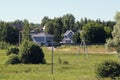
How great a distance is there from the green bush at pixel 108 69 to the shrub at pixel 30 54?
2213 centimetres

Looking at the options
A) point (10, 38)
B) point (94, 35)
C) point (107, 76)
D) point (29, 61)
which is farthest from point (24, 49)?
point (10, 38)

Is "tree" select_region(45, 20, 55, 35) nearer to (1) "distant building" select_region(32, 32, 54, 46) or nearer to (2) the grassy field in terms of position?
(1) "distant building" select_region(32, 32, 54, 46)

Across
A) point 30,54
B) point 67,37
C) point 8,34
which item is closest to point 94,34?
point 8,34

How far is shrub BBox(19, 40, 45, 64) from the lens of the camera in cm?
5609

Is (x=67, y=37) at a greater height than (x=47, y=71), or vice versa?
(x=67, y=37)

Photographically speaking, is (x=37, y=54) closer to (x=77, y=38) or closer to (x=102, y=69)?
(x=102, y=69)

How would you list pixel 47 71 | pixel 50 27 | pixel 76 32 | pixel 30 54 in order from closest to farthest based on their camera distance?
pixel 47 71 → pixel 30 54 → pixel 76 32 → pixel 50 27

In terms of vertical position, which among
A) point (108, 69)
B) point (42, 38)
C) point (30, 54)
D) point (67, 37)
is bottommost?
point (108, 69)

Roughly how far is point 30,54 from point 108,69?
23150mm

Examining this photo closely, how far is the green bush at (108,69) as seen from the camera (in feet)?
113

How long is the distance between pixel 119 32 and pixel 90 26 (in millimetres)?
71888

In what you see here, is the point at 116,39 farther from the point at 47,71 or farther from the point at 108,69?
the point at 108,69

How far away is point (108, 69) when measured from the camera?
113 feet

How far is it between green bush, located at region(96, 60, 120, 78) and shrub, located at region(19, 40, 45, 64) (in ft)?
72.6
